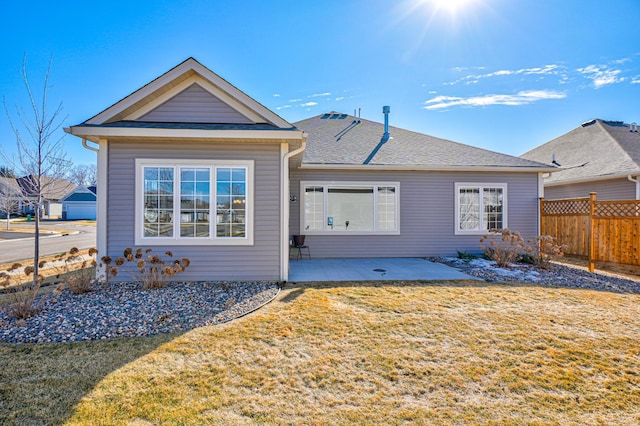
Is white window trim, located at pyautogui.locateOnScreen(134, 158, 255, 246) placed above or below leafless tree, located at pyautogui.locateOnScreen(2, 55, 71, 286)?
below

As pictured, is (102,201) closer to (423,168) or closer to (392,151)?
(392,151)

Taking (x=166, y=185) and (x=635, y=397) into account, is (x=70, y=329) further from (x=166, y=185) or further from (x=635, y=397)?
(x=635, y=397)

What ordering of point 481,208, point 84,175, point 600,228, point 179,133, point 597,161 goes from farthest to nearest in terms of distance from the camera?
1. point 84,175
2. point 597,161
3. point 481,208
4. point 600,228
5. point 179,133

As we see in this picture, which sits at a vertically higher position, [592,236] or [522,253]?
[592,236]

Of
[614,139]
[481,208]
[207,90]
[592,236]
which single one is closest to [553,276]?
[592,236]

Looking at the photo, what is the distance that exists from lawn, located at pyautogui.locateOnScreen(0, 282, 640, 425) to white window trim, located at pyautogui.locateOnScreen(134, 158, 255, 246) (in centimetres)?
226

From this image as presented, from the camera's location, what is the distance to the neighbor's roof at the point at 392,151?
32.7ft

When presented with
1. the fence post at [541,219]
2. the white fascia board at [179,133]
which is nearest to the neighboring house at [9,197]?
the white fascia board at [179,133]

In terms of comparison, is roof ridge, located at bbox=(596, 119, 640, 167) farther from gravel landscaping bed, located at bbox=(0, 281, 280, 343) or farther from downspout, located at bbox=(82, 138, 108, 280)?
downspout, located at bbox=(82, 138, 108, 280)

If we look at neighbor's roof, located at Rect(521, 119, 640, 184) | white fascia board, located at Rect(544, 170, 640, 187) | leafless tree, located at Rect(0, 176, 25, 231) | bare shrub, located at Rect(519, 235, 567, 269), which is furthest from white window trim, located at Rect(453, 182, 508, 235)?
leafless tree, located at Rect(0, 176, 25, 231)

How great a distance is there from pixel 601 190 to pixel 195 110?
14.6m

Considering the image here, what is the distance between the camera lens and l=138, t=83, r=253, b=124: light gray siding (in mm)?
6695

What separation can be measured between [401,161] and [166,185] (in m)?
7.02

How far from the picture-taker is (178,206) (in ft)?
21.2
